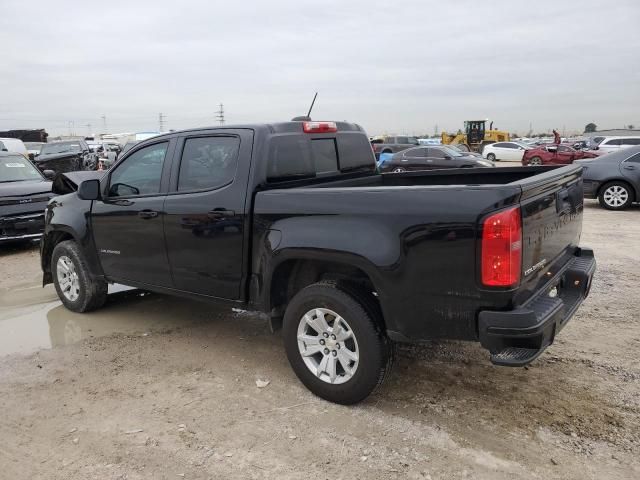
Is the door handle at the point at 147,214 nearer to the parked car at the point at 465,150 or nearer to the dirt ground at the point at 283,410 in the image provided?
the dirt ground at the point at 283,410

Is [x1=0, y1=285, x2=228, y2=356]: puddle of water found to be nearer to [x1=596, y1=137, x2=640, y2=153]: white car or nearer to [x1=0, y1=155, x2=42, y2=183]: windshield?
[x1=0, y1=155, x2=42, y2=183]: windshield

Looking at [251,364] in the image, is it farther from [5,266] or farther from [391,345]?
[5,266]

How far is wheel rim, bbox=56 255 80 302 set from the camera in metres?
5.47

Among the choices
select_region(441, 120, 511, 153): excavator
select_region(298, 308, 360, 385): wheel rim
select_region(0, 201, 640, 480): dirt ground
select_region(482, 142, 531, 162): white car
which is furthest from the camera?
select_region(441, 120, 511, 153): excavator

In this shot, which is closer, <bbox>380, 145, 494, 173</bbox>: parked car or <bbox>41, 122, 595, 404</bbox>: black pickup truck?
<bbox>41, 122, 595, 404</bbox>: black pickup truck

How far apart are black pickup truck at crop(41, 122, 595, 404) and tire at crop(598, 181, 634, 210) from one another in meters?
8.45

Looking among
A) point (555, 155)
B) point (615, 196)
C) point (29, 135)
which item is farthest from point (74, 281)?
point (29, 135)

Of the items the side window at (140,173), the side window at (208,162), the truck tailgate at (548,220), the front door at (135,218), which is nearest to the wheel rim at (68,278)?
the front door at (135,218)

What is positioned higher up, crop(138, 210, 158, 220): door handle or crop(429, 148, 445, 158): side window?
crop(429, 148, 445, 158): side window

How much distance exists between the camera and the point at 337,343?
3426 millimetres

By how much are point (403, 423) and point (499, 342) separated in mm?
852

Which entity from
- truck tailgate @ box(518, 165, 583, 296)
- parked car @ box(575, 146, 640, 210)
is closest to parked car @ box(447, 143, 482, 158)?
parked car @ box(575, 146, 640, 210)

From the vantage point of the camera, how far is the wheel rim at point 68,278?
547cm

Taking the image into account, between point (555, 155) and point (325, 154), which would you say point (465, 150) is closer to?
point (555, 155)
